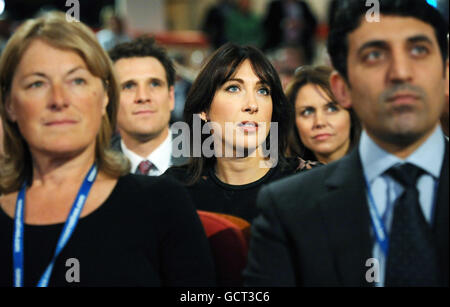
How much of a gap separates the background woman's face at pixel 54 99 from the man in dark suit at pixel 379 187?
1.91 ft

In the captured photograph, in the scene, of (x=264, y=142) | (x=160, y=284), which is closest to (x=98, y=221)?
(x=160, y=284)

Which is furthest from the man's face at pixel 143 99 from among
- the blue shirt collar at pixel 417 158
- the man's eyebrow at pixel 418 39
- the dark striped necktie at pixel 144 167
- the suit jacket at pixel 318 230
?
the man's eyebrow at pixel 418 39

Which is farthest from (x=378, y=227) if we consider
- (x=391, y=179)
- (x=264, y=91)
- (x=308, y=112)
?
(x=308, y=112)

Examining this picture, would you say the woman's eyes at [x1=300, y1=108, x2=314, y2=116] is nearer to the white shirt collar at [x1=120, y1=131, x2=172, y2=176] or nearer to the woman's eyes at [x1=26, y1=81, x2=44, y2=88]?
the white shirt collar at [x1=120, y1=131, x2=172, y2=176]

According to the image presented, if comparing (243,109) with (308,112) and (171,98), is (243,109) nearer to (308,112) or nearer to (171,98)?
(308,112)

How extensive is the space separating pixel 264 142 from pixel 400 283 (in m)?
1.35

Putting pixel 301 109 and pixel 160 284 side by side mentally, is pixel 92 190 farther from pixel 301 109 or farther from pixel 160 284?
pixel 301 109

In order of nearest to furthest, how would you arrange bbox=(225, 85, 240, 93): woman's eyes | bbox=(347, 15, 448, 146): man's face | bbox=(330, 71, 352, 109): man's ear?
A: bbox=(347, 15, 448, 146): man's face, bbox=(330, 71, 352, 109): man's ear, bbox=(225, 85, 240, 93): woman's eyes

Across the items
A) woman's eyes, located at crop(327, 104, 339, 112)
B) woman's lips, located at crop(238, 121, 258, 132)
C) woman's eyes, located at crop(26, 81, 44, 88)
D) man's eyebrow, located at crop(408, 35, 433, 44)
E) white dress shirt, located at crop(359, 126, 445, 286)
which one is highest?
woman's eyes, located at crop(327, 104, 339, 112)

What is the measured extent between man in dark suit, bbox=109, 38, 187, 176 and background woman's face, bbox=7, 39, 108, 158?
158 cm

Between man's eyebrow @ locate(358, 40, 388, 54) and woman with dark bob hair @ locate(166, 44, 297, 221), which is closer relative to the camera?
man's eyebrow @ locate(358, 40, 388, 54)

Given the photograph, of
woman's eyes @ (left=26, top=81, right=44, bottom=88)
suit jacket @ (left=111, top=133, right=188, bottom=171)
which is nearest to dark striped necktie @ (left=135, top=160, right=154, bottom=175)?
suit jacket @ (left=111, top=133, right=188, bottom=171)

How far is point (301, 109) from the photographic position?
3.32 m

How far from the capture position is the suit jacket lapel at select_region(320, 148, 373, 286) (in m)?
1.56
